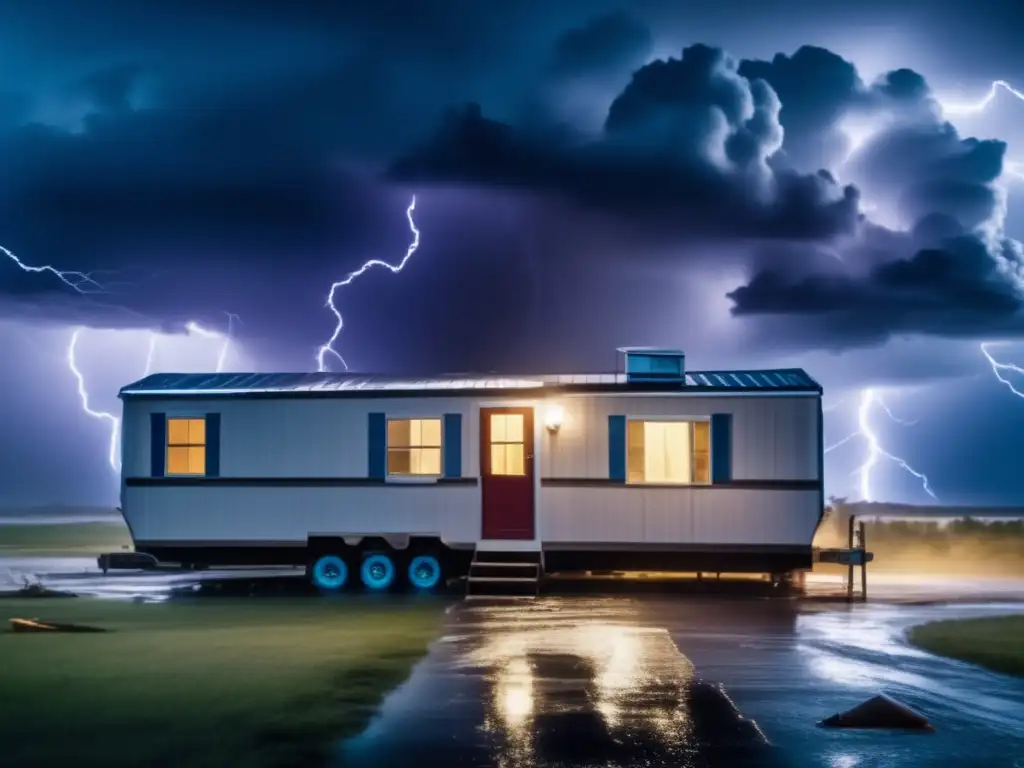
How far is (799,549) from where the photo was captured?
20000mm

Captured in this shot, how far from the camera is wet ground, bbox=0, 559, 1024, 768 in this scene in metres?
8.68

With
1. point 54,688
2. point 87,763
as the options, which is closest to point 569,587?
point 54,688

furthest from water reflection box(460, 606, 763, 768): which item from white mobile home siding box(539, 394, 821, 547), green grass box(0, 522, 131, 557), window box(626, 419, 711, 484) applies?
green grass box(0, 522, 131, 557)

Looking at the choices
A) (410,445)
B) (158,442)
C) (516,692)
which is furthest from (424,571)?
(516,692)

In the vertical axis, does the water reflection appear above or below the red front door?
below

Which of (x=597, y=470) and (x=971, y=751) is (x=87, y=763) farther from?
(x=597, y=470)

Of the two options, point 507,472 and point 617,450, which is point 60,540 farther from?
point 617,450

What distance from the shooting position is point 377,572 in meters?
20.9

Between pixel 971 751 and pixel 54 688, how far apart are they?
24.6 feet

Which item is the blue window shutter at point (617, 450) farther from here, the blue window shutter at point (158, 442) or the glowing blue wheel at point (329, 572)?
the blue window shutter at point (158, 442)

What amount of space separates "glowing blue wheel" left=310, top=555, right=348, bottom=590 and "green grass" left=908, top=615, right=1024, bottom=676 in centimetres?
950

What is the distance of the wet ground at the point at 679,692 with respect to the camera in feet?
28.5

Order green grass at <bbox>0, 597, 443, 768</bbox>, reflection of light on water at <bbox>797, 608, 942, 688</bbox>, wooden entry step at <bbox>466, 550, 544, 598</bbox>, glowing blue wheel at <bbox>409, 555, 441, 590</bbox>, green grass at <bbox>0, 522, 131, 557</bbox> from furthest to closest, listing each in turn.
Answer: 1. green grass at <bbox>0, 522, 131, 557</bbox>
2. glowing blue wheel at <bbox>409, 555, 441, 590</bbox>
3. wooden entry step at <bbox>466, 550, 544, 598</bbox>
4. reflection of light on water at <bbox>797, 608, 942, 688</bbox>
5. green grass at <bbox>0, 597, 443, 768</bbox>

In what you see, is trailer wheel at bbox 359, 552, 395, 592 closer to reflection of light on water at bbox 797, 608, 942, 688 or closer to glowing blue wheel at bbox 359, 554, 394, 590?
glowing blue wheel at bbox 359, 554, 394, 590
